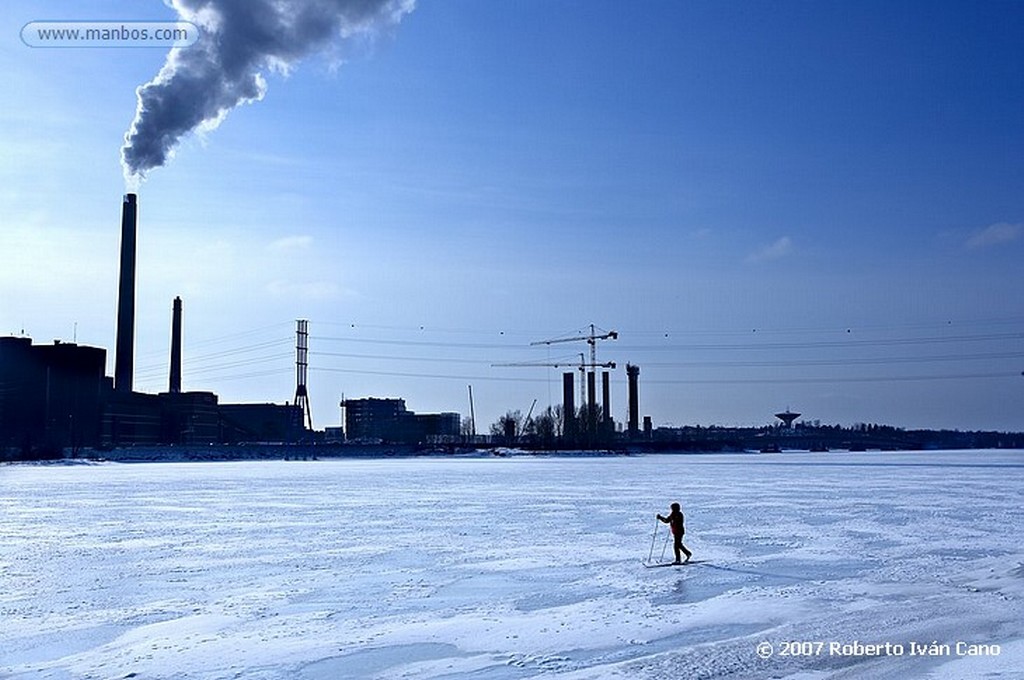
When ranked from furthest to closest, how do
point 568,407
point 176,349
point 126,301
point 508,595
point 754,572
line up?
point 568,407, point 176,349, point 126,301, point 754,572, point 508,595

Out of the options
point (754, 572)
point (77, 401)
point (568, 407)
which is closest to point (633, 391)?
point (568, 407)

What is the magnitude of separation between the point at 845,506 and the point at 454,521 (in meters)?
13.0

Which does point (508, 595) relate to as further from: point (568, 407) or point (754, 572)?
point (568, 407)

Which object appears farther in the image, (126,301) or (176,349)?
(176,349)

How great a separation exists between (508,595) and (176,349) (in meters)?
129

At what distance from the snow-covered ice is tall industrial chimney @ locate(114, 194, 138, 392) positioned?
75.0 m

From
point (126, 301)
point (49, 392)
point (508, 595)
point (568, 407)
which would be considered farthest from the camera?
point (568, 407)

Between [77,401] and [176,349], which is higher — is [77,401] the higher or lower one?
the lower one

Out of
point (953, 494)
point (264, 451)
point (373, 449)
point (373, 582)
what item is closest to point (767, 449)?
point (373, 449)

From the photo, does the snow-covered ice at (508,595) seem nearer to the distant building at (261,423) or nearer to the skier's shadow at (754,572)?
the skier's shadow at (754,572)

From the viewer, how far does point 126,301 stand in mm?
104750

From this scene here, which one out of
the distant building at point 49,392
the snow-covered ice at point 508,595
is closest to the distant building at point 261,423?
the distant building at point 49,392

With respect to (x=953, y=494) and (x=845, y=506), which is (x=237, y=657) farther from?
(x=953, y=494)

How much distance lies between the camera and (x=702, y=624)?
1319cm
